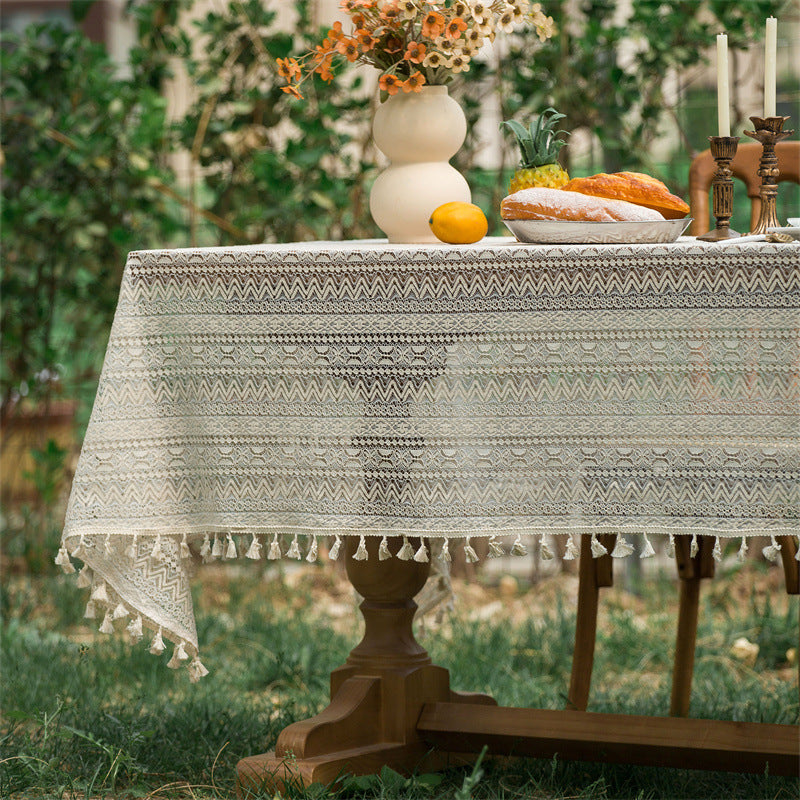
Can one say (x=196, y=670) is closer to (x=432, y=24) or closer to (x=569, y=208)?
(x=569, y=208)

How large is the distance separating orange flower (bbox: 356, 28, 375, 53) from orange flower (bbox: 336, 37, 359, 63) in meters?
0.01

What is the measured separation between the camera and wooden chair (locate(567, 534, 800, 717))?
2.54 metres

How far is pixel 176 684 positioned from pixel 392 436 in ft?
4.53

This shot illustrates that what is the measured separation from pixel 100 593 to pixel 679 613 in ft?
3.99

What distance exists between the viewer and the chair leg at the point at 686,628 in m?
2.56

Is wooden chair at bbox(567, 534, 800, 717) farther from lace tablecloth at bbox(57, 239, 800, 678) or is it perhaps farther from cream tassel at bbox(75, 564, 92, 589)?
cream tassel at bbox(75, 564, 92, 589)

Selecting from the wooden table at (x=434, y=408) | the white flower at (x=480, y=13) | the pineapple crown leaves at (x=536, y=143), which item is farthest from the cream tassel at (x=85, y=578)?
the white flower at (x=480, y=13)

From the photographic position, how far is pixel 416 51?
218 cm

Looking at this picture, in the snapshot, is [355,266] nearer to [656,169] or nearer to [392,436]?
[392,436]

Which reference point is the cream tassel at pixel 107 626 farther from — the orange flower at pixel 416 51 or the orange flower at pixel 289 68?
the orange flower at pixel 416 51

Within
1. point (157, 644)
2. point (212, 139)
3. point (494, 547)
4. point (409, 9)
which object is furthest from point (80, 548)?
point (212, 139)

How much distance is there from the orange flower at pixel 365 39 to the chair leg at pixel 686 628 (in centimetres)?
115

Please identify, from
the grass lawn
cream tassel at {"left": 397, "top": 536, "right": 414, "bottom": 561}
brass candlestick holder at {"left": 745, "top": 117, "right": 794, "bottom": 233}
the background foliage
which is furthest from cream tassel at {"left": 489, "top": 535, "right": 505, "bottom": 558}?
the background foliage

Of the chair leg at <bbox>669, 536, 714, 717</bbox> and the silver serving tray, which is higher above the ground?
the silver serving tray
